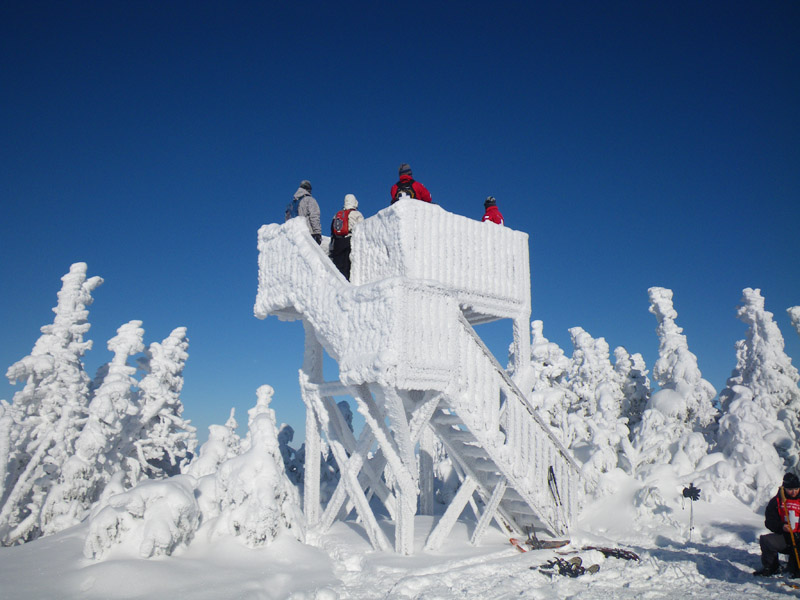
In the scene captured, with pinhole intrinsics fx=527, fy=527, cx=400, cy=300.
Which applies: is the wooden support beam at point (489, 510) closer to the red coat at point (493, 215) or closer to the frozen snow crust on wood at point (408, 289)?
the frozen snow crust on wood at point (408, 289)

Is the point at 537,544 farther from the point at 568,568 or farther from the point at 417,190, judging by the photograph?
the point at 417,190

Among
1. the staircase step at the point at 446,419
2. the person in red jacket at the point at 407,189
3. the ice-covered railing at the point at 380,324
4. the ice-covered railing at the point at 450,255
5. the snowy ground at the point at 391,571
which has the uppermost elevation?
the person in red jacket at the point at 407,189

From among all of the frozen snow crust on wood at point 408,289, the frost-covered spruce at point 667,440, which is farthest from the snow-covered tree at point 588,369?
the frozen snow crust on wood at point 408,289

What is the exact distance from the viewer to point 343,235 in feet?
32.1

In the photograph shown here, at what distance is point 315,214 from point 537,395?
1066 cm

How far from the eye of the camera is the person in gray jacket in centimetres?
1035

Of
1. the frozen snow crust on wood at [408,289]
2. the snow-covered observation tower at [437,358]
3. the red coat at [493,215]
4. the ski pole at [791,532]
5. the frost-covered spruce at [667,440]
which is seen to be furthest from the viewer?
the frost-covered spruce at [667,440]

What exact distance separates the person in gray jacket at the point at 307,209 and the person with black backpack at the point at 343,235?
22.3 inches

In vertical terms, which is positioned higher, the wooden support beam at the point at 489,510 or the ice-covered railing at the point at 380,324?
the ice-covered railing at the point at 380,324

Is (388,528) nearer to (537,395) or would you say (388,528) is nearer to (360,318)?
(360,318)

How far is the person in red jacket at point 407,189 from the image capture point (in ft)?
28.2

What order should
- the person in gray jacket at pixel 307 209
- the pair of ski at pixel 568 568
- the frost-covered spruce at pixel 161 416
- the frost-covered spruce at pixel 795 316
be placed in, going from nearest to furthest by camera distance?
1. the pair of ski at pixel 568 568
2. the person in gray jacket at pixel 307 209
3. the frost-covered spruce at pixel 795 316
4. the frost-covered spruce at pixel 161 416

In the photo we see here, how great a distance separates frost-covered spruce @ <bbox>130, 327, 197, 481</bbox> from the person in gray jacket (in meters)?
14.7

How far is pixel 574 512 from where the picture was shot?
838 cm
